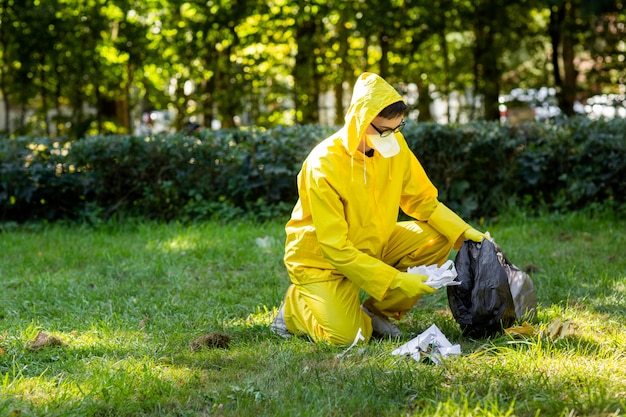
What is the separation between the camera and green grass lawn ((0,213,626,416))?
3.07 metres

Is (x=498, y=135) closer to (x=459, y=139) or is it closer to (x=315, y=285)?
(x=459, y=139)

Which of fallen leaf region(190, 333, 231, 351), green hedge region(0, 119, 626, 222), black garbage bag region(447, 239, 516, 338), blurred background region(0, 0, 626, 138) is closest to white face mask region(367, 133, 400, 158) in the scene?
black garbage bag region(447, 239, 516, 338)

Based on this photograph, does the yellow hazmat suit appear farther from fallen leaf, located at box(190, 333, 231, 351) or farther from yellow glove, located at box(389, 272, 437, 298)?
fallen leaf, located at box(190, 333, 231, 351)

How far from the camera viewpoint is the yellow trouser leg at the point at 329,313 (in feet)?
12.9

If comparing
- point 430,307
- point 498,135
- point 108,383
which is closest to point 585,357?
point 430,307

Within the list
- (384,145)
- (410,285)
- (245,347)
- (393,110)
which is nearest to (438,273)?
(410,285)

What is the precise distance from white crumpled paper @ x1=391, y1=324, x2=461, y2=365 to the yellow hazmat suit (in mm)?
291

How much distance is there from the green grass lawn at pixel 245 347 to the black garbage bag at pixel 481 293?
9cm

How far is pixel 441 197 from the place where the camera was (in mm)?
7461

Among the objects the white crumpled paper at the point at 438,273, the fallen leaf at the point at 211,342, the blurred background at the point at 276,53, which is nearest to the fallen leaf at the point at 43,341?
the fallen leaf at the point at 211,342

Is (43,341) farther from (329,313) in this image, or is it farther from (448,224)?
(448,224)

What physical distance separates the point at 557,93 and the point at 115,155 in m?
7.64

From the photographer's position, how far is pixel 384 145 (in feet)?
12.7

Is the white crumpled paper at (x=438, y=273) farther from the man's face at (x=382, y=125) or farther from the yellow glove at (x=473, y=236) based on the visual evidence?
the man's face at (x=382, y=125)
